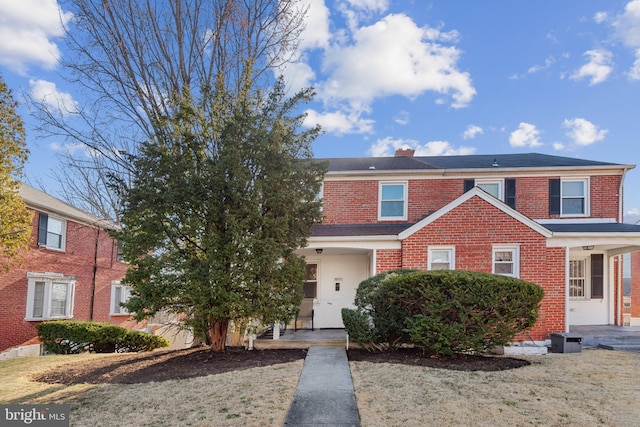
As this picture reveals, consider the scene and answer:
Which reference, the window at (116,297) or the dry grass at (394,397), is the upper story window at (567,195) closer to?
the dry grass at (394,397)

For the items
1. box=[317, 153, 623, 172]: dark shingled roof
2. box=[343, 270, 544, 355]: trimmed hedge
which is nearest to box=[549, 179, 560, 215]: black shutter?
box=[317, 153, 623, 172]: dark shingled roof

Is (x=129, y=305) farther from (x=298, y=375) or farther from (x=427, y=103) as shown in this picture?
(x=427, y=103)

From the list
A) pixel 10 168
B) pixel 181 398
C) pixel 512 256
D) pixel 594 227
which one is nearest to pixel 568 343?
pixel 512 256

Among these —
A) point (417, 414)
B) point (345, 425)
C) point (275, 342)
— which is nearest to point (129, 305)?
point (275, 342)

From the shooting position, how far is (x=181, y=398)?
238 inches

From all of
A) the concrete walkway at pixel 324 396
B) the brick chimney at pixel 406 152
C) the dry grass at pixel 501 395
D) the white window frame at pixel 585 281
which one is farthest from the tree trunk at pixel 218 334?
the white window frame at pixel 585 281

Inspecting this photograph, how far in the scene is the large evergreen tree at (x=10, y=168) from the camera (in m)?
9.95

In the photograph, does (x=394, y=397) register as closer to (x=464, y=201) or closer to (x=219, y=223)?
(x=219, y=223)

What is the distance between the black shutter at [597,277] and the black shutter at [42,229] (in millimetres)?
20283

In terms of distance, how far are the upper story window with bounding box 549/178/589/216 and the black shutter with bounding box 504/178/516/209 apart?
122 centimetres

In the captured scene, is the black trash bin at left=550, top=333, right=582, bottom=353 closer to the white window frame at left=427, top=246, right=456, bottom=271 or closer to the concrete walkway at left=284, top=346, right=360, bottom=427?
the white window frame at left=427, top=246, right=456, bottom=271

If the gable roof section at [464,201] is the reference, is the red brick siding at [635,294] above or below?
below

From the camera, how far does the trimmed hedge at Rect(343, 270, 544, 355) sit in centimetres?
802

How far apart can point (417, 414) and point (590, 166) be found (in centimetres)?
1212
